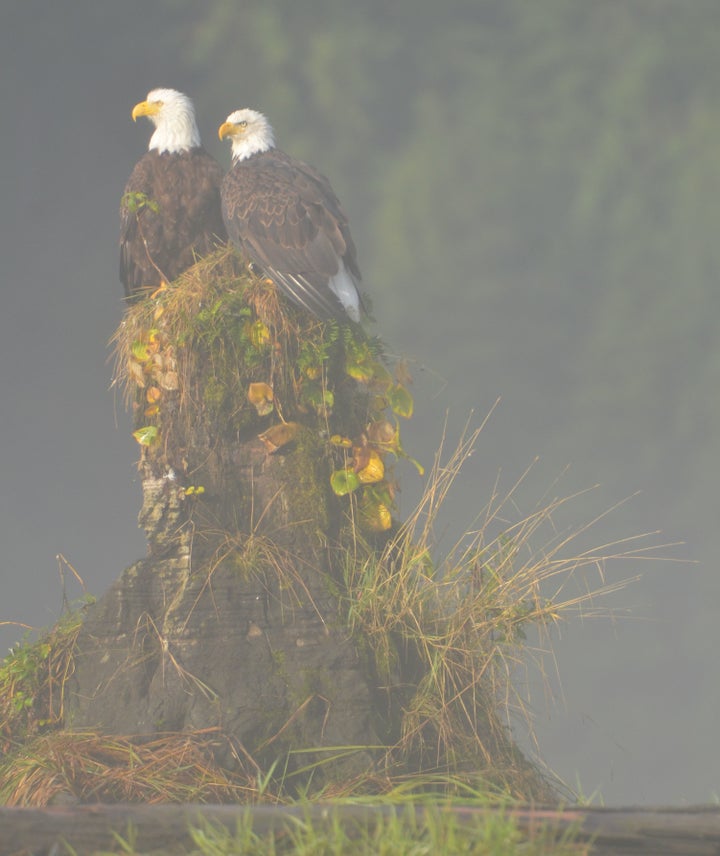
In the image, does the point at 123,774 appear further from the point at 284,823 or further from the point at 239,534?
the point at 284,823

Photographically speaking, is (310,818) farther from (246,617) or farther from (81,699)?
(81,699)

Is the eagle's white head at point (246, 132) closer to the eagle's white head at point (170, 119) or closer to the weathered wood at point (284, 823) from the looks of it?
the eagle's white head at point (170, 119)

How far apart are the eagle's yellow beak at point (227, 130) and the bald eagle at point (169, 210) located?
0.54 feet

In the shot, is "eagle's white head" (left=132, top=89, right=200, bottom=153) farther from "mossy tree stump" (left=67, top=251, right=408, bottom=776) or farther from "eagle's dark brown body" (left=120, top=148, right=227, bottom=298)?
"mossy tree stump" (left=67, top=251, right=408, bottom=776)

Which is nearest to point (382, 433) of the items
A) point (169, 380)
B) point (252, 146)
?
point (169, 380)

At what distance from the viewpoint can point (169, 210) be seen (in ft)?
17.6

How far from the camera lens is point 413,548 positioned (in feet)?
14.6

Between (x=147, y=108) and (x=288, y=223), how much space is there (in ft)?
5.13

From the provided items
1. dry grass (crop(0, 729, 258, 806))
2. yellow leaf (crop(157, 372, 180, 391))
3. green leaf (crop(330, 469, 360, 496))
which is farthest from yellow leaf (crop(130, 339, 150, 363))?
dry grass (crop(0, 729, 258, 806))

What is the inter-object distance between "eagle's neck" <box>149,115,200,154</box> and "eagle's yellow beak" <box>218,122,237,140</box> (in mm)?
213

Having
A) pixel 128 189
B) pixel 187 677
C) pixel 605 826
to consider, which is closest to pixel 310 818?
pixel 605 826

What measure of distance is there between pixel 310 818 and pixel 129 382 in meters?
2.78

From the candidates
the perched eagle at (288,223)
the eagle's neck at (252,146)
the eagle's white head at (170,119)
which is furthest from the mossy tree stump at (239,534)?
the eagle's white head at (170,119)

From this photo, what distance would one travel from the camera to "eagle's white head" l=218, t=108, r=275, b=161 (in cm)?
556
